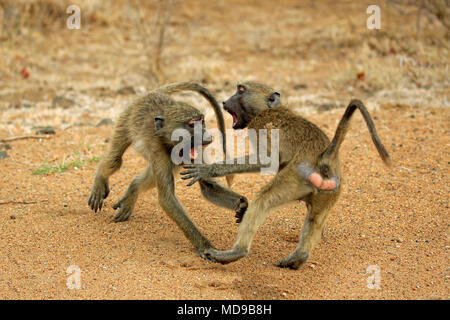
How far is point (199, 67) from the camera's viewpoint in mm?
10562

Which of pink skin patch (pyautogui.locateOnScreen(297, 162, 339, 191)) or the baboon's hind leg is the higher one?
pink skin patch (pyautogui.locateOnScreen(297, 162, 339, 191))

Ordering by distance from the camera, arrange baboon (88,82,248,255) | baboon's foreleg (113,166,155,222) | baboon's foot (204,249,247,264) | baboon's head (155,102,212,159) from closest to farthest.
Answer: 1. baboon's foot (204,249,247,264)
2. baboon (88,82,248,255)
3. baboon's head (155,102,212,159)
4. baboon's foreleg (113,166,155,222)

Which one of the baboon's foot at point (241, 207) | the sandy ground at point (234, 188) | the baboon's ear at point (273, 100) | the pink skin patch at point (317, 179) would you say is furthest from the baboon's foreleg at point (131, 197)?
the pink skin patch at point (317, 179)

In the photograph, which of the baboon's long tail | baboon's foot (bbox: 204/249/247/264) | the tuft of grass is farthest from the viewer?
the tuft of grass

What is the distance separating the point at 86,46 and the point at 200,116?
8965 mm

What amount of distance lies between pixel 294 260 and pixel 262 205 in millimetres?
535

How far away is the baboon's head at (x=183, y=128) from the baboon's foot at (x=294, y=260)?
1.16m

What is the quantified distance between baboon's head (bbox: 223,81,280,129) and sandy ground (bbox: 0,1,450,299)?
3.52 feet

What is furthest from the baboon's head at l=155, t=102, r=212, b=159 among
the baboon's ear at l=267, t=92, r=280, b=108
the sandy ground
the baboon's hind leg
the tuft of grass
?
the tuft of grass

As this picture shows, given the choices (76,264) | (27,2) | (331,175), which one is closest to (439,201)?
(331,175)

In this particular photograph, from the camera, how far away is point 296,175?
154 inches

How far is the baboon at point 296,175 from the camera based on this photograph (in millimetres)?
3805

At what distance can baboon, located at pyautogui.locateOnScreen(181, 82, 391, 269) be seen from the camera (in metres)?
3.80

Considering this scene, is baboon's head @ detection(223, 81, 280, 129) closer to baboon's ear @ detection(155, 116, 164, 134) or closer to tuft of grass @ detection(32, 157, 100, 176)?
baboon's ear @ detection(155, 116, 164, 134)
